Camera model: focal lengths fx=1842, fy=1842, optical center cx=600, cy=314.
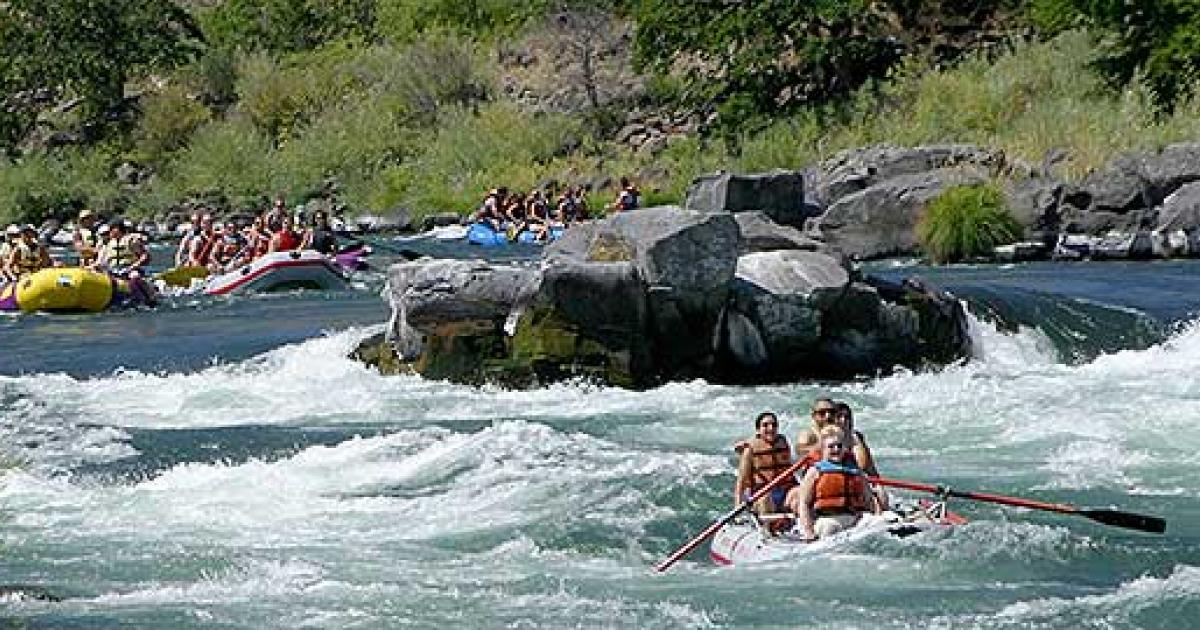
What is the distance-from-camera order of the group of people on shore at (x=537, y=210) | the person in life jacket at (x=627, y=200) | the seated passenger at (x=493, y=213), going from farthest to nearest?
the seated passenger at (x=493, y=213) → the group of people on shore at (x=537, y=210) → the person in life jacket at (x=627, y=200)

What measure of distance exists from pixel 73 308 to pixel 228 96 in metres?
28.0

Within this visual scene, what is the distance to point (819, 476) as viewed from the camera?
920 cm

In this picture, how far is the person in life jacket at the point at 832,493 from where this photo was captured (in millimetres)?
9117

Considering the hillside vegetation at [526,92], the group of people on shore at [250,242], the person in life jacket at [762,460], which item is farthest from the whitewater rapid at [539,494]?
the hillside vegetation at [526,92]

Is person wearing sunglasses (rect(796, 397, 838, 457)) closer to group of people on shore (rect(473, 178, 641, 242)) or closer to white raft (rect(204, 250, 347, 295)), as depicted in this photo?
white raft (rect(204, 250, 347, 295))

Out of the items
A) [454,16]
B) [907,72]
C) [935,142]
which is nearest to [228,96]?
[454,16]

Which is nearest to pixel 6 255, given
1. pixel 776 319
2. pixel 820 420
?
pixel 776 319

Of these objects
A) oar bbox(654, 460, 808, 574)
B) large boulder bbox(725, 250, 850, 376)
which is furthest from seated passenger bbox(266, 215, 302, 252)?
oar bbox(654, 460, 808, 574)

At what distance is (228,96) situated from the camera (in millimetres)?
48906

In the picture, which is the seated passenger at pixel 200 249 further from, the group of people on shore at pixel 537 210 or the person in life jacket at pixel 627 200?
the group of people on shore at pixel 537 210

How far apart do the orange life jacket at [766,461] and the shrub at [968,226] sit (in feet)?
44.1

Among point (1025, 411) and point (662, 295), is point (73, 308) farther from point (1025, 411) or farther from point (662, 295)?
point (1025, 411)

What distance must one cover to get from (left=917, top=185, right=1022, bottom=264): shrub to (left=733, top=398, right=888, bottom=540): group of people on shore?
13485 millimetres

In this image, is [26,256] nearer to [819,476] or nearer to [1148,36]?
[819,476]
